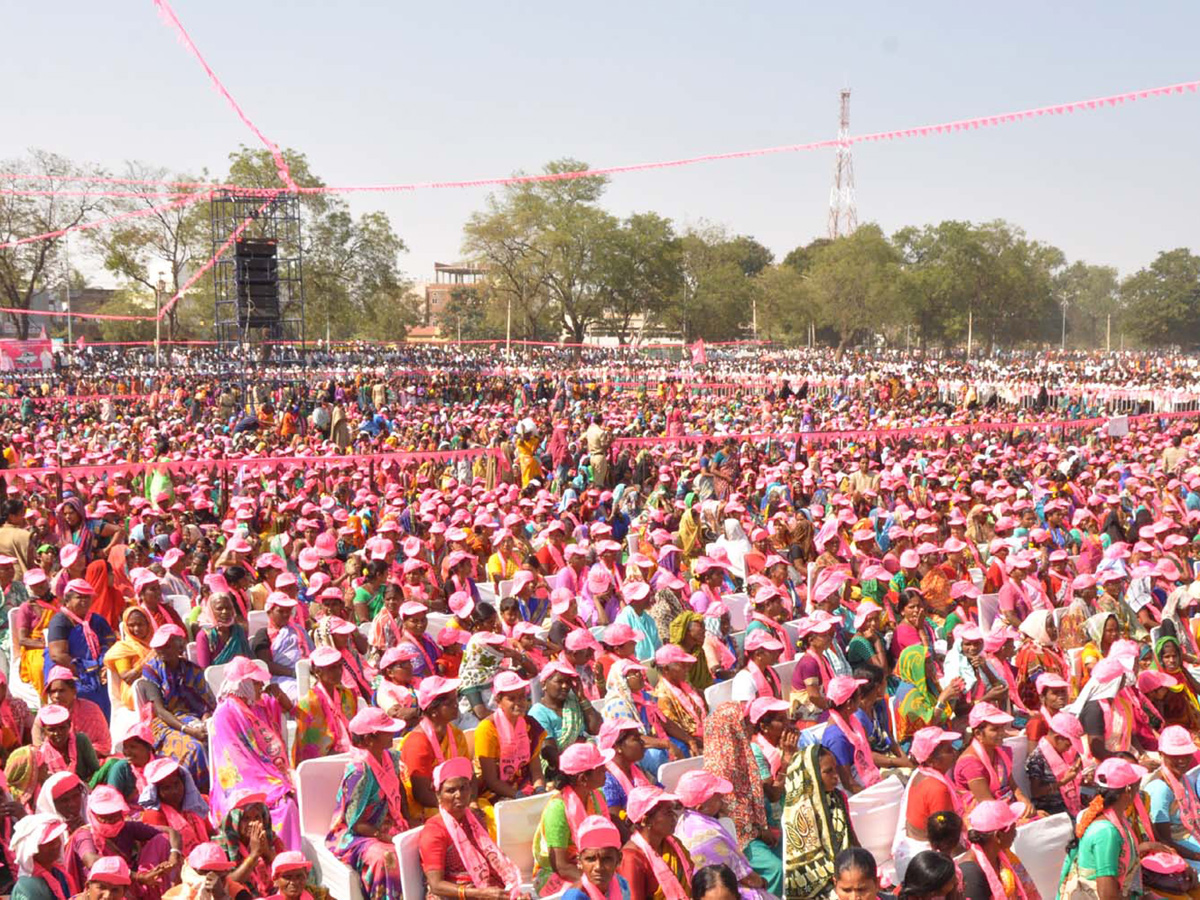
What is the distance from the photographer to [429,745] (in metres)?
5.15

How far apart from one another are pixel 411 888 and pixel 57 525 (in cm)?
Answer: 832

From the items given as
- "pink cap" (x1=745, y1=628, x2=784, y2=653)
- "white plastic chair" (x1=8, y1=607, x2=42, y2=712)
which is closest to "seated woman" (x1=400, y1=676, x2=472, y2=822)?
"pink cap" (x1=745, y1=628, x2=784, y2=653)

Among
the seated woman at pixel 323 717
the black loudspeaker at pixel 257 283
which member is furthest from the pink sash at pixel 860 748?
the black loudspeaker at pixel 257 283

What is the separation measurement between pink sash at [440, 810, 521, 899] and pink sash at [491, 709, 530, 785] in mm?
758

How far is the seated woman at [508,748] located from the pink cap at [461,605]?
7.04ft

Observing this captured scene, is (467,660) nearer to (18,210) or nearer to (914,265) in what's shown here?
(18,210)

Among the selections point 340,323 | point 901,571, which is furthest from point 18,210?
point 901,571

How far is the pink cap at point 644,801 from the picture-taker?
4105 mm

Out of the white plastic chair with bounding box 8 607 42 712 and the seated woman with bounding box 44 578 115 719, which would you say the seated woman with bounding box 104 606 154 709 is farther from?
the white plastic chair with bounding box 8 607 42 712

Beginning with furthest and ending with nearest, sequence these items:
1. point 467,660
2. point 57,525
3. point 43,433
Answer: point 43,433 → point 57,525 → point 467,660

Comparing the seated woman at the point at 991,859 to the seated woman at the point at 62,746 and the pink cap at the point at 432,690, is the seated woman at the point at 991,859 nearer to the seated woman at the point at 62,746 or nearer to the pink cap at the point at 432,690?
the pink cap at the point at 432,690

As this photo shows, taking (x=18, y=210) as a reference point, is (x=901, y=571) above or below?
below

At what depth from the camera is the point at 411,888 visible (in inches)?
176

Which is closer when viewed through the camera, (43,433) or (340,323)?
(43,433)
